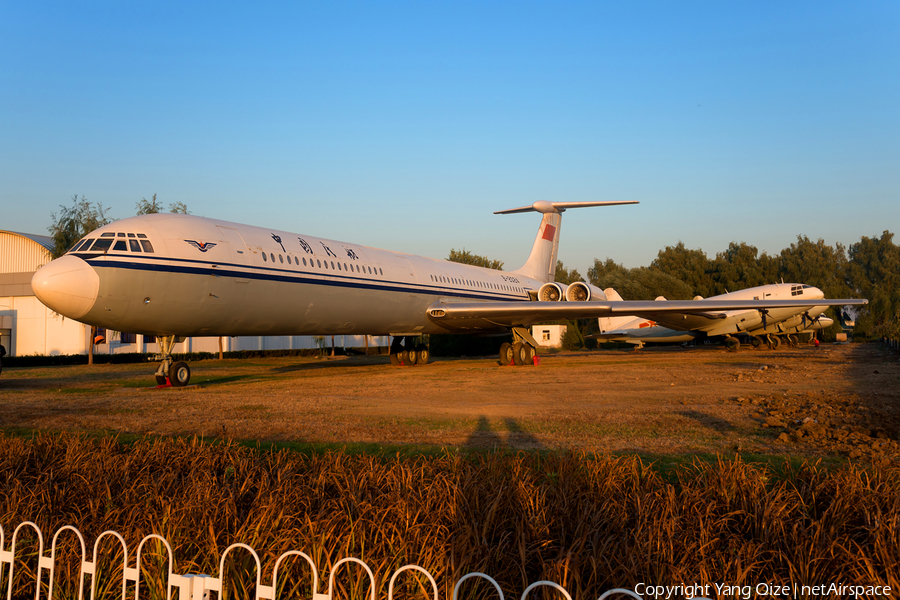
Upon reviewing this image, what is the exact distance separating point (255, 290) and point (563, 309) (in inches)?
399

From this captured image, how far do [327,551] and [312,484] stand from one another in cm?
131

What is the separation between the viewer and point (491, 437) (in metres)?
7.61

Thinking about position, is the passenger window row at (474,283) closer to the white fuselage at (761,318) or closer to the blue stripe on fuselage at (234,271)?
the blue stripe on fuselage at (234,271)

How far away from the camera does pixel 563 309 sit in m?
19.8

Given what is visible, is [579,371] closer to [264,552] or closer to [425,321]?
[425,321]

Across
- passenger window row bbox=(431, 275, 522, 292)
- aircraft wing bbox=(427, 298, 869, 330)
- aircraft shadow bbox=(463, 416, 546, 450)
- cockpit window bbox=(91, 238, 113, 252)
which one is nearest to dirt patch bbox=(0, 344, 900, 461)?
aircraft shadow bbox=(463, 416, 546, 450)

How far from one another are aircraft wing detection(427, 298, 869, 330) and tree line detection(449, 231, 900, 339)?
26.5 metres

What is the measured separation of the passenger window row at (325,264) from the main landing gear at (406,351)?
6107 millimetres

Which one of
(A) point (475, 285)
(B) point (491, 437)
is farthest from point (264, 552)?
(A) point (475, 285)

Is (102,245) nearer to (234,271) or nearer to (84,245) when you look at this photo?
(84,245)

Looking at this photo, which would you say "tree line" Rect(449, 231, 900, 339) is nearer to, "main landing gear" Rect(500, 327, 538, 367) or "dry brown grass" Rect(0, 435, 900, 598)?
"main landing gear" Rect(500, 327, 538, 367)

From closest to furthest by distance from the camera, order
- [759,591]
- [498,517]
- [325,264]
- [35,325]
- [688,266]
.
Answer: [759,591] < [498,517] < [325,264] < [35,325] < [688,266]

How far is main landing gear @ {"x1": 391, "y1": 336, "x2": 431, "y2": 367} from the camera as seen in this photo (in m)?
23.8

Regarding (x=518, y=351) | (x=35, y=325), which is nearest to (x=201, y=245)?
(x=518, y=351)
